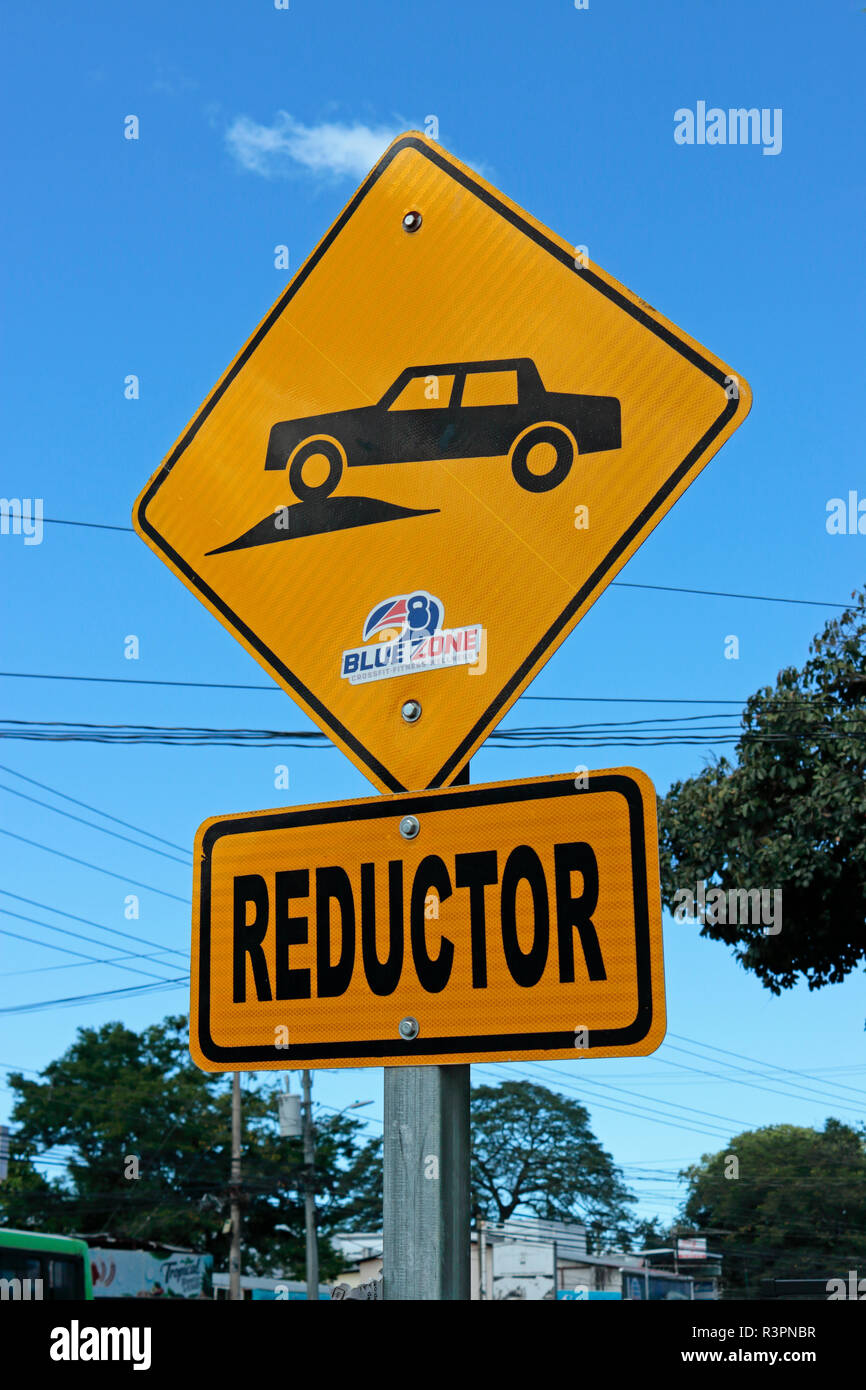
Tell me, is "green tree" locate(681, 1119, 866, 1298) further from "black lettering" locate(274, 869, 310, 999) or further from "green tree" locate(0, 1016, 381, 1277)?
"black lettering" locate(274, 869, 310, 999)

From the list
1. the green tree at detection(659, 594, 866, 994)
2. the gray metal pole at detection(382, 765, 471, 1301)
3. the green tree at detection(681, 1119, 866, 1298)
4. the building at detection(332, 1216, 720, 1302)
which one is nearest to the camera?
the gray metal pole at detection(382, 765, 471, 1301)

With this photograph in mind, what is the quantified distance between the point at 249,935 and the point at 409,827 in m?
0.33

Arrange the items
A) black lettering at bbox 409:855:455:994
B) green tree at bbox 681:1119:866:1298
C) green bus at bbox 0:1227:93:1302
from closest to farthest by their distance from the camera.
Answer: black lettering at bbox 409:855:455:994
green bus at bbox 0:1227:93:1302
green tree at bbox 681:1119:866:1298

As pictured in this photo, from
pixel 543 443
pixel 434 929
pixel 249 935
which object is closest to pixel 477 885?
pixel 434 929

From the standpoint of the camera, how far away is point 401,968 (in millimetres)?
1958

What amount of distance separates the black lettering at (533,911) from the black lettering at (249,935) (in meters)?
0.42

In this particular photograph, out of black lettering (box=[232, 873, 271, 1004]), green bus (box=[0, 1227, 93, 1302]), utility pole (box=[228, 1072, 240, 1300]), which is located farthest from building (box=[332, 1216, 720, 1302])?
black lettering (box=[232, 873, 271, 1004])

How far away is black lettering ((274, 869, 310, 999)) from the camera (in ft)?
6.68

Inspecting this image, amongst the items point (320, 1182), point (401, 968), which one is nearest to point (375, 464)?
point (401, 968)

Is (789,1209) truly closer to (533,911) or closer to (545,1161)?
(545,1161)

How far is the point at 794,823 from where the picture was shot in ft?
36.8
